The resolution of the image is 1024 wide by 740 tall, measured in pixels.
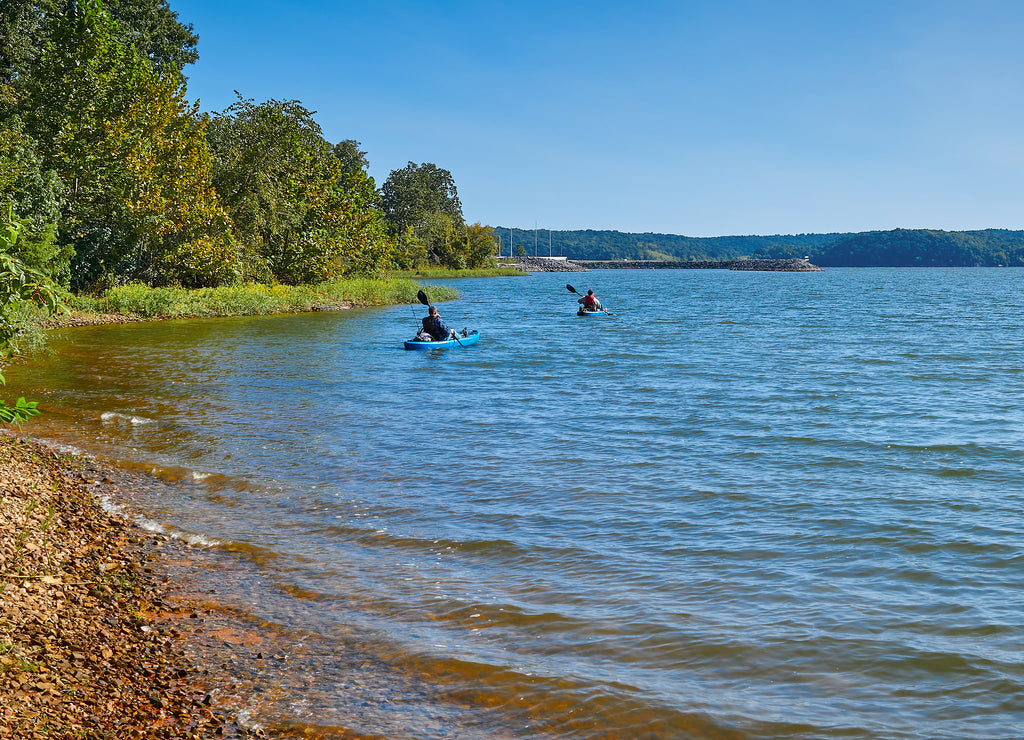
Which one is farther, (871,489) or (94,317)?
(94,317)

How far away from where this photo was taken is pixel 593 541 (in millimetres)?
9906

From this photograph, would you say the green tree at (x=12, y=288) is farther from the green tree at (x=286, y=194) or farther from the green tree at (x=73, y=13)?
the green tree at (x=286, y=194)

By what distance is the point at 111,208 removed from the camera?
129 feet

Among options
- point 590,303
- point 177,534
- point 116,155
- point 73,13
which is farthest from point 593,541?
point 73,13

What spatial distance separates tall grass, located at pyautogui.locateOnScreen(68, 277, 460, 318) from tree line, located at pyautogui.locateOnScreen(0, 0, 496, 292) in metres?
2.03

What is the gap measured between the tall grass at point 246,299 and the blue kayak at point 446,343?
40.4 ft

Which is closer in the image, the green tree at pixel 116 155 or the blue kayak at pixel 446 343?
the blue kayak at pixel 446 343

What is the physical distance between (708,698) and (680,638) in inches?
40.0

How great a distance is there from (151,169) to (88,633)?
4005 centimetres

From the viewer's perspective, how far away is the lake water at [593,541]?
6305mm

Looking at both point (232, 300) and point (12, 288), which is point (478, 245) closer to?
point (232, 300)

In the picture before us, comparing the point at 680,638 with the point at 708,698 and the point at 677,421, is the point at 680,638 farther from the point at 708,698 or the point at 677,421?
the point at 677,421

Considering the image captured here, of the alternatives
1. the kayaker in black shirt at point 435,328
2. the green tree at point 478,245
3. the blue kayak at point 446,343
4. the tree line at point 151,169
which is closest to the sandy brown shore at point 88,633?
the tree line at point 151,169

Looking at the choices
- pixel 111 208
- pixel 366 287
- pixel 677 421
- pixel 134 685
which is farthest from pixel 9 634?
pixel 366 287
